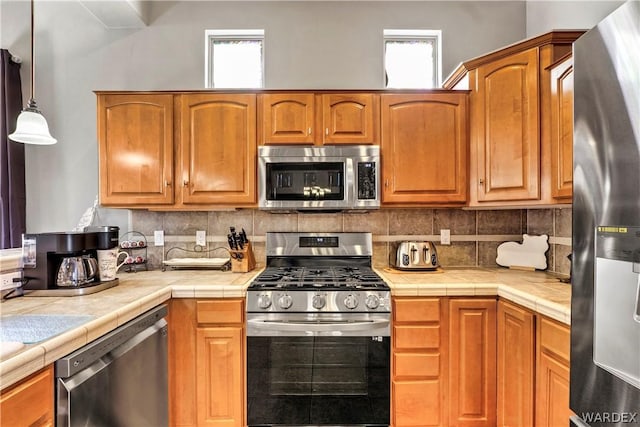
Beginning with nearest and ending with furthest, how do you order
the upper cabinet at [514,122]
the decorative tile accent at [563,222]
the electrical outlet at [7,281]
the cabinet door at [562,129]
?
the electrical outlet at [7,281] < the cabinet door at [562,129] < the upper cabinet at [514,122] < the decorative tile accent at [563,222]

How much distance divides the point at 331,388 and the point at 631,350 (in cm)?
135

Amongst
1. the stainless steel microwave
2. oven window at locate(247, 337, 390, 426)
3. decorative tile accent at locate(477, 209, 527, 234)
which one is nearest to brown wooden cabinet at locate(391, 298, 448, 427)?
oven window at locate(247, 337, 390, 426)

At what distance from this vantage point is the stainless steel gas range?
1790 mm

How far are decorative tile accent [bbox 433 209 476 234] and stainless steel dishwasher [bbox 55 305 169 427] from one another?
1.94 metres

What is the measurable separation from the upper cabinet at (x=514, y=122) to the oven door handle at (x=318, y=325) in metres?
1.04

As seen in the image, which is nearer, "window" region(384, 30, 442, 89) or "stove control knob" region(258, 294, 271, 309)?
"stove control knob" region(258, 294, 271, 309)

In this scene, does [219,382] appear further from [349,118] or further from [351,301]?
[349,118]

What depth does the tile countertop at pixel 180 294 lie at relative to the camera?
3.27 feet

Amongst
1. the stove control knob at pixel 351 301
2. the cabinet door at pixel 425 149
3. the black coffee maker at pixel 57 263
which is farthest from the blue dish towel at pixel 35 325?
the cabinet door at pixel 425 149

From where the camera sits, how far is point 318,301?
5.92 ft

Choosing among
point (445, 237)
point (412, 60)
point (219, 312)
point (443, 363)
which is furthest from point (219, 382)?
point (412, 60)

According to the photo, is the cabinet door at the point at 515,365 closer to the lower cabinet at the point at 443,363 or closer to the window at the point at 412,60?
the lower cabinet at the point at 443,363

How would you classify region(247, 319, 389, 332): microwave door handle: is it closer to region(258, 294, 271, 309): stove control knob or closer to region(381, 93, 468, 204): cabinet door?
region(258, 294, 271, 309): stove control knob

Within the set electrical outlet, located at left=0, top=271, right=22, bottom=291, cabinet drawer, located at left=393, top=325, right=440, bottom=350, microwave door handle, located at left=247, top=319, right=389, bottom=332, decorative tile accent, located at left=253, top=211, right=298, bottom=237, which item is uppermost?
decorative tile accent, located at left=253, top=211, right=298, bottom=237
